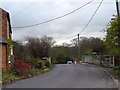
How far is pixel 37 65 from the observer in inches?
1698

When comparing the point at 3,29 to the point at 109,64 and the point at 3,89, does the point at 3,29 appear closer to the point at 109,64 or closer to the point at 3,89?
the point at 3,89

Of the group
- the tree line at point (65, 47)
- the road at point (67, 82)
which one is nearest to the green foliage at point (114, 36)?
the tree line at point (65, 47)

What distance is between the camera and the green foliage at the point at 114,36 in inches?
1211

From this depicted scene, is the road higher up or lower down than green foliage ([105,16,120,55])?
lower down

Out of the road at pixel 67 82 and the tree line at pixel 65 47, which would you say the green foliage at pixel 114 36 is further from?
the road at pixel 67 82

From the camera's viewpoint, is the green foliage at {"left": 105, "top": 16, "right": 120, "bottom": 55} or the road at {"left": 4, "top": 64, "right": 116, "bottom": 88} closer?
the road at {"left": 4, "top": 64, "right": 116, "bottom": 88}

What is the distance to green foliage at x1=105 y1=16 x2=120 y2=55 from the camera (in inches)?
1211

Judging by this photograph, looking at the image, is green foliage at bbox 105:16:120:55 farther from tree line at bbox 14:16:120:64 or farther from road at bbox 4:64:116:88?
road at bbox 4:64:116:88

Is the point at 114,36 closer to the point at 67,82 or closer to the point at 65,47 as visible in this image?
the point at 67,82

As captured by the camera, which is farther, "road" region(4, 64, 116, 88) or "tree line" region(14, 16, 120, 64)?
"tree line" region(14, 16, 120, 64)

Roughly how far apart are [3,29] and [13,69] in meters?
5.17

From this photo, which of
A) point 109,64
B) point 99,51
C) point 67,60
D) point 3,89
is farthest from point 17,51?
point 67,60

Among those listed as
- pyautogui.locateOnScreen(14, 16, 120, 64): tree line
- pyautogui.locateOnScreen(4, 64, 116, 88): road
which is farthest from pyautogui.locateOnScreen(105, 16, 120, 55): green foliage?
pyautogui.locateOnScreen(4, 64, 116, 88): road

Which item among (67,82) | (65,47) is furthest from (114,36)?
(65,47)
